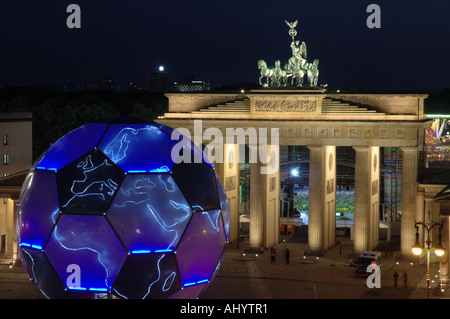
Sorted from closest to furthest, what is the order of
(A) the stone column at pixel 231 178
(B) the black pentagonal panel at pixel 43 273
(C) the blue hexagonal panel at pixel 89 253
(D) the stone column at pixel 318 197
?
(C) the blue hexagonal panel at pixel 89 253 → (B) the black pentagonal panel at pixel 43 273 → (D) the stone column at pixel 318 197 → (A) the stone column at pixel 231 178

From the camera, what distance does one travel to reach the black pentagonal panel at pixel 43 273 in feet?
63.8

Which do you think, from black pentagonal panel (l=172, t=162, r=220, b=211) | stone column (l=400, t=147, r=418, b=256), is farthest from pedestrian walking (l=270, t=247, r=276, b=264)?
black pentagonal panel (l=172, t=162, r=220, b=211)

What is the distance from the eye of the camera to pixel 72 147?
20562mm

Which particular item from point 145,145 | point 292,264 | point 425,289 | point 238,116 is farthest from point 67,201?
point 238,116

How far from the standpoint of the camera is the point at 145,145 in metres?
20.2

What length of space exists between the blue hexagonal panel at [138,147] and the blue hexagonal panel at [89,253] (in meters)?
1.55

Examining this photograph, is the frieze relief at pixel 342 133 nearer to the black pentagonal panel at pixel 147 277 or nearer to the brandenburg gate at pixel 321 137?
the brandenburg gate at pixel 321 137

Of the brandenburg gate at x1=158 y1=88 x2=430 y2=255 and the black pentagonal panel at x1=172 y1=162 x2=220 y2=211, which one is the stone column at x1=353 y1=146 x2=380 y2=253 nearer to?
the brandenburg gate at x1=158 y1=88 x2=430 y2=255

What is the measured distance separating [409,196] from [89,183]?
4314cm

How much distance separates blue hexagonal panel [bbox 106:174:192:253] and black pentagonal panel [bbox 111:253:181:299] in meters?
0.20

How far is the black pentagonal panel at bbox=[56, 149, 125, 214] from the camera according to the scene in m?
19.2

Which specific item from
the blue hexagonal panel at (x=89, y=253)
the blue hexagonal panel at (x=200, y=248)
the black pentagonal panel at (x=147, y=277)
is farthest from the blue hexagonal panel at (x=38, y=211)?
the blue hexagonal panel at (x=200, y=248)

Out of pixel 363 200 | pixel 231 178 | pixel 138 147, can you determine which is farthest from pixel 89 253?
pixel 231 178

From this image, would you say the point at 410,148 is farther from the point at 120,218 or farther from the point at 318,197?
the point at 120,218
